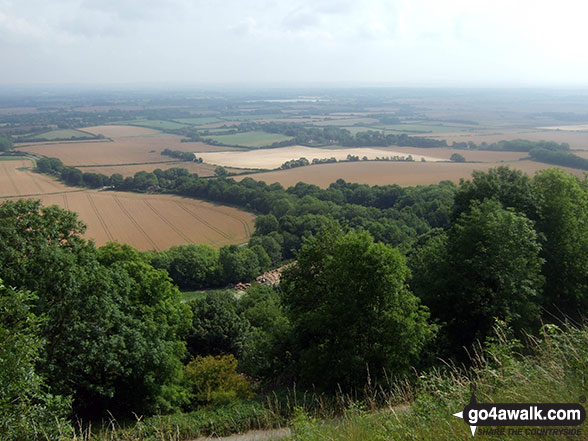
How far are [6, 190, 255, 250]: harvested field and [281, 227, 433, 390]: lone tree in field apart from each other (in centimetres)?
4867

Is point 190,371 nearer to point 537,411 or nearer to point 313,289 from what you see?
point 313,289

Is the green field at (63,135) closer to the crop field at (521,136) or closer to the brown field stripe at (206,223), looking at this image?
the brown field stripe at (206,223)

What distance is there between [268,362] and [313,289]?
3.91 metres

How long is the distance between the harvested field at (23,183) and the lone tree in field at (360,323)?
283 ft

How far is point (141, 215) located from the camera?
75375 mm

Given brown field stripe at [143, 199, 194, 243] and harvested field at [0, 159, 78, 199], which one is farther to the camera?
harvested field at [0, 159, 78, 199]

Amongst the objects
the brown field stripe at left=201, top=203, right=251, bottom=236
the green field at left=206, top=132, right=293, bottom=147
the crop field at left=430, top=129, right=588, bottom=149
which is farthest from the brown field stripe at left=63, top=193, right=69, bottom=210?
the crop field at left=430, top=129, right=588, bottom=149

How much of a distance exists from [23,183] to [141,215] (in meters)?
39.4

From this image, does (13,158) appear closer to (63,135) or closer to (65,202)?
(63,135)

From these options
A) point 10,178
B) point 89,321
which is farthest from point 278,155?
point 89,321

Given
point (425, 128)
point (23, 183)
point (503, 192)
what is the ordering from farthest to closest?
point (425, 128) → point (23, 183) → point (503, 192)

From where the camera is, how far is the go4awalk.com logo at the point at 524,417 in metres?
5.84

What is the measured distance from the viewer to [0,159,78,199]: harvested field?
8822cm

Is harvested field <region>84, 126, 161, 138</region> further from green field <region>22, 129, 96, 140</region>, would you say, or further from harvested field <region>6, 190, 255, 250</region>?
harvested field <region>6, 190, 255, 250</region>
